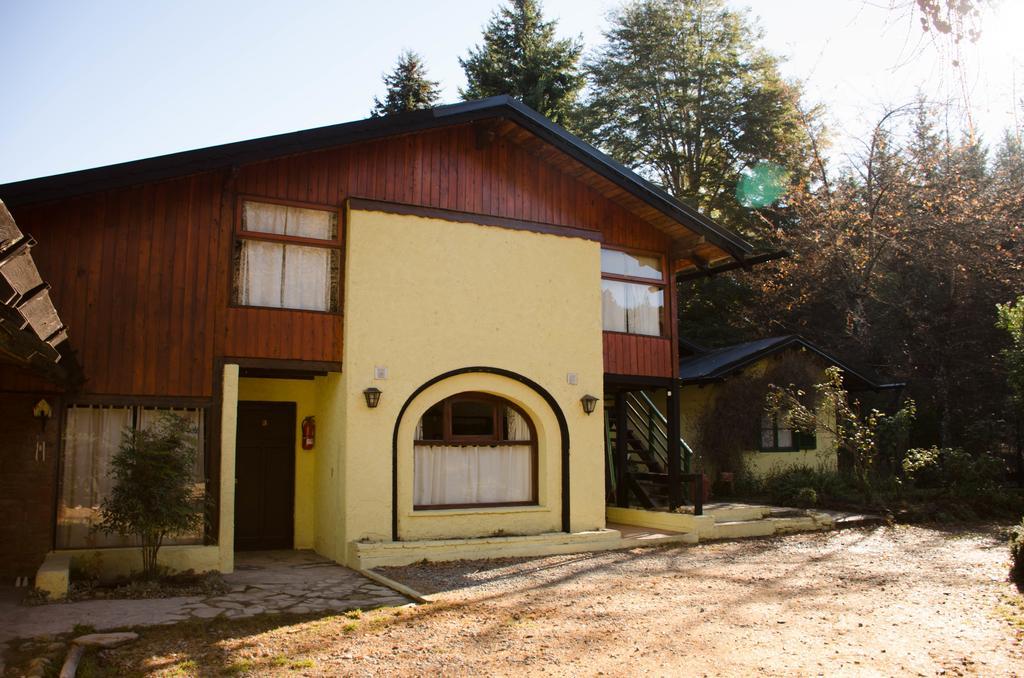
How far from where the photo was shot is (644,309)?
13.1 m

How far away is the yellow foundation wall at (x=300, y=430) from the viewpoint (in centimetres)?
1169

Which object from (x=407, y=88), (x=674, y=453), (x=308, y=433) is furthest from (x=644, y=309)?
(x=407, y=88)

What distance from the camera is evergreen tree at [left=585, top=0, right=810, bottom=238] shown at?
29109 millimetres

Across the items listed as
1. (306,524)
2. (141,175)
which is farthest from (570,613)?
(141,175)

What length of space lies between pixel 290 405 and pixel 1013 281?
1950cm

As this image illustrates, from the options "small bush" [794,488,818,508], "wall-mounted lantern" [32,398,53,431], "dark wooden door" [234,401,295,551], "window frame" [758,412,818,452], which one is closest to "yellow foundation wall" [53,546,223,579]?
"wall-mounted lantern" [32,398,53,431]

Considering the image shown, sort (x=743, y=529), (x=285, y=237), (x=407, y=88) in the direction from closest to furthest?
1. (x=285, y=237)
2. (x=743, y=529)
3. (x=407, y=88)

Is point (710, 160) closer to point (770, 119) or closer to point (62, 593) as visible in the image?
point (770, 119)

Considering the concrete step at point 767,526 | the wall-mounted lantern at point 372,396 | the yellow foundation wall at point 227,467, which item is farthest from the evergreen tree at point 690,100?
the yellow foundation wall at point 227,467

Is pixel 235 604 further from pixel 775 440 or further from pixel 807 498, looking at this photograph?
pixel 775 440

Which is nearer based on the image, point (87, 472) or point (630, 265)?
point (87, 472)

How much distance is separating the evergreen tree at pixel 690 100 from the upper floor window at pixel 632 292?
55.0ft

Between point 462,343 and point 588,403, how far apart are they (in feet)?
6.94

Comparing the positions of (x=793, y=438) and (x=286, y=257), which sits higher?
(x=286, y=257)
